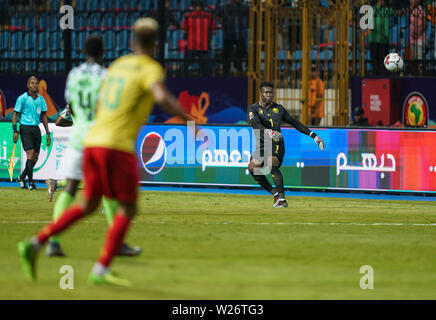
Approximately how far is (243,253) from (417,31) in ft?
50.5

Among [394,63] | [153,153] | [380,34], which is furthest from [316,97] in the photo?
[153,153]

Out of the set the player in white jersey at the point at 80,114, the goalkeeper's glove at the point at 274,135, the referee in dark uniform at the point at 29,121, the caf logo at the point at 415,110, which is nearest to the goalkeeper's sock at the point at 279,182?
the goalkeeper's glove at the point at 274,135

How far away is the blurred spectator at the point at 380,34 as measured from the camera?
2475 cm

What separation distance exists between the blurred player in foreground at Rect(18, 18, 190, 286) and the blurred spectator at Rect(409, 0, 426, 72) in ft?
55.9

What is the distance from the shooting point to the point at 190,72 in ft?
87.3

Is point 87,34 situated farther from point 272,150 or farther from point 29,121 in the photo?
point 272,150

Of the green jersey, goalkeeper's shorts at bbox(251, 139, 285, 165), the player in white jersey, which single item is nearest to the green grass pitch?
the player in white jersey

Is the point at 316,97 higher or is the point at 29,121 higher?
the point at 316,97

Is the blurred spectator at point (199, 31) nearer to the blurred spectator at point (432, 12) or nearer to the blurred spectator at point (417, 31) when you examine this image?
the blurred spectator at point (417, 31)

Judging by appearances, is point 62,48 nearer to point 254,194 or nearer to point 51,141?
point 51,141

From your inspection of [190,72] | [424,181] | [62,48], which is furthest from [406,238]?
[62,48]

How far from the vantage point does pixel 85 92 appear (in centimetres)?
1002

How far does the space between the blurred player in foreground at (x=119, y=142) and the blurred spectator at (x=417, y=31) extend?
17052 mm

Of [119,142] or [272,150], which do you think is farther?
[272,150]
